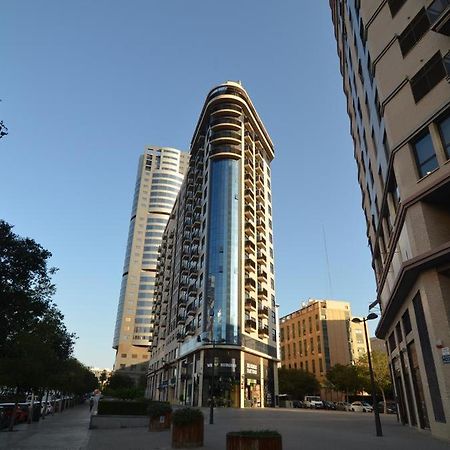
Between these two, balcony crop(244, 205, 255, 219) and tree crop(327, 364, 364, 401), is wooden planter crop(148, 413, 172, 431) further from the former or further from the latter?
tree crop(327, 364, 364, 401)

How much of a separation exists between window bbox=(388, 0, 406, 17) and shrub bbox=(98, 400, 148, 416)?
89.3 feet

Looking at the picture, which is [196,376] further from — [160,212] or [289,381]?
[160,212]

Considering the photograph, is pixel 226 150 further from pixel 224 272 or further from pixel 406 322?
pixel 406 322

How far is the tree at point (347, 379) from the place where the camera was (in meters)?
70.9

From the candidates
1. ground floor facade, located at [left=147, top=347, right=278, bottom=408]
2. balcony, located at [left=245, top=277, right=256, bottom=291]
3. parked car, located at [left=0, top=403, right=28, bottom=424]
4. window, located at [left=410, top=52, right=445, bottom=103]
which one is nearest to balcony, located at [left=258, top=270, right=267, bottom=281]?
balcony, located at [left=245, top=277, right=256, bottom=291]

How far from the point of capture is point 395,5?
21.4 meters

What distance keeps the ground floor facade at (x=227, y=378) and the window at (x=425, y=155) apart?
38.6 metres

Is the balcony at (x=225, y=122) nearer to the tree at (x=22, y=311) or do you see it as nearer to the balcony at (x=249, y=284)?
the balcony at (x=249, y=284)

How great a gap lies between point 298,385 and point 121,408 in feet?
211

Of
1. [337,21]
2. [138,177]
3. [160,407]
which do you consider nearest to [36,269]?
[160,407]

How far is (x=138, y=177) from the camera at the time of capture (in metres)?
170

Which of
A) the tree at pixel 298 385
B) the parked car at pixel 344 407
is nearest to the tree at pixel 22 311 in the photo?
the parked car at pixel 344 407

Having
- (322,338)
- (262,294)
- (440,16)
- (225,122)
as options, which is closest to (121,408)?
(440,16)

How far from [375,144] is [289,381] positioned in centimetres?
6797
